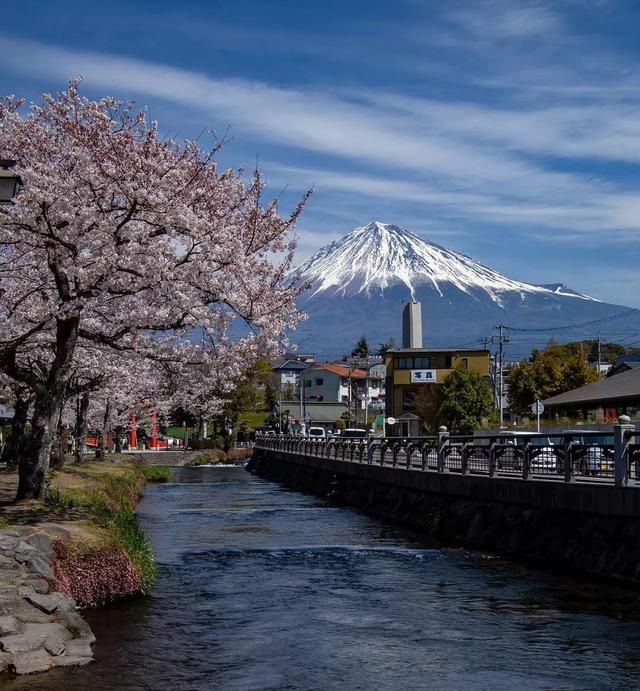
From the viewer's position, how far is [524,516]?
989 inches

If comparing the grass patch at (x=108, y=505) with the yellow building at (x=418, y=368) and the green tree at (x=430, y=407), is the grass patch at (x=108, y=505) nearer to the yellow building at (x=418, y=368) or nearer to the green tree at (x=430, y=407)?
the green tree at (x=430, y=407)

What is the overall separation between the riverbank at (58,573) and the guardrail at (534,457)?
9.97 meters

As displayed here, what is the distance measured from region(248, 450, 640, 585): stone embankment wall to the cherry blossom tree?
24.9 feet

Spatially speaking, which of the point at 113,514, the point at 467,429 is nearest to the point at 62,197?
the point at 113,514

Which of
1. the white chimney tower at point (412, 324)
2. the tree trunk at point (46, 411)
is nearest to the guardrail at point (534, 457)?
the tree trunk at point (46, 411)

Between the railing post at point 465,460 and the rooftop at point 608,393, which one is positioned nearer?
the railing post at point 465,460

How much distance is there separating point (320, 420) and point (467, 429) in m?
60.0

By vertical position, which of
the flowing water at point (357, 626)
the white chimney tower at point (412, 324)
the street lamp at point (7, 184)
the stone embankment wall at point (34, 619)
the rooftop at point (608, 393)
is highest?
the white chimney tower at point (412, 324)

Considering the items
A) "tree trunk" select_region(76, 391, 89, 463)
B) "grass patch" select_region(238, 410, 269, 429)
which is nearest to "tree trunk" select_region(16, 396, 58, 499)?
"tree trunk" select_region(76, 391, 89, 463)

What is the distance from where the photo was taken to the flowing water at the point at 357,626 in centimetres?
1298

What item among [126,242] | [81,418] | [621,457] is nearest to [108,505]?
[126,242]

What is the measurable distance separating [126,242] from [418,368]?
306 feet

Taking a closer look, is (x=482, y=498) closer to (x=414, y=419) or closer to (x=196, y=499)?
(x=196, y=499)

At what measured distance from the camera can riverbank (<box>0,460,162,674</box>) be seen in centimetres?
1328
